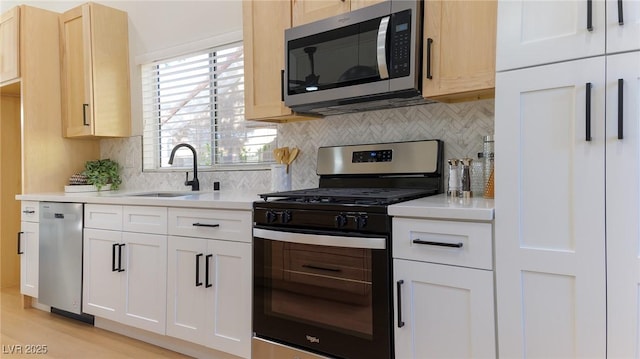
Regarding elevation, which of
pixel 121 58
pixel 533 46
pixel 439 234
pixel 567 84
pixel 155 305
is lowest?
pixel 155 305

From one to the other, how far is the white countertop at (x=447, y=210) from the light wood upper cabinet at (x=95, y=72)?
2.87m

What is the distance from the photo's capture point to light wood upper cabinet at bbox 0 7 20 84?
3.51 m

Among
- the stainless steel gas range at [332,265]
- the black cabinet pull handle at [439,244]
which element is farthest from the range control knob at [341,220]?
the black cabinet pull handle at [439,244]

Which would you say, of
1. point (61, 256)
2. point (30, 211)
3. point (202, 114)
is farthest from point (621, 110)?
point (30, 211)

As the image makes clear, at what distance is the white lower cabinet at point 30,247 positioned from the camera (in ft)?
10.6

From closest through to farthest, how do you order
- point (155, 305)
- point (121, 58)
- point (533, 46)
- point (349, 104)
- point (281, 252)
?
point (533, 46)
point (281, 252)
point (349, 104)
point (155, 305)
point (121, 58)

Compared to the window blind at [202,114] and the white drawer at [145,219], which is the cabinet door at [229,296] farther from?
the window blind at [202,114]

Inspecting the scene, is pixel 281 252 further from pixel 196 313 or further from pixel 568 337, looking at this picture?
pixel 568 337

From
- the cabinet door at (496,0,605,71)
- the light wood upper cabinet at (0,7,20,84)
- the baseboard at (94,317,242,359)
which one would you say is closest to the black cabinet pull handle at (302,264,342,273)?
the baseboard at (94,317,242,359)

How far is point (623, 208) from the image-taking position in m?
1.30

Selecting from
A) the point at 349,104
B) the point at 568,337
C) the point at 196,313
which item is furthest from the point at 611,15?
the point at 196,313

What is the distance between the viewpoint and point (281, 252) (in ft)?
6.58

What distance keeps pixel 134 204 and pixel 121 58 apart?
170cm

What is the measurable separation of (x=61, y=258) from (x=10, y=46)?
1.91 meters
